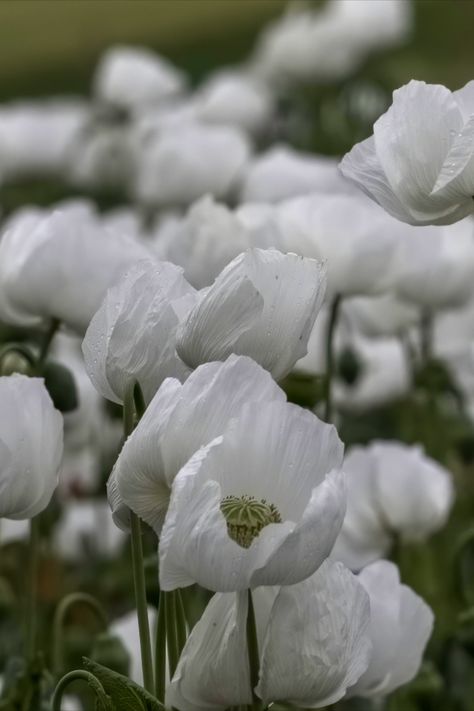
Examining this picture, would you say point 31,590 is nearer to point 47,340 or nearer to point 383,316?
point 47,340

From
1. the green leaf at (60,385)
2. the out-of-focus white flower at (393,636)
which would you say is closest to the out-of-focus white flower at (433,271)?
the green leaf at (60,385)

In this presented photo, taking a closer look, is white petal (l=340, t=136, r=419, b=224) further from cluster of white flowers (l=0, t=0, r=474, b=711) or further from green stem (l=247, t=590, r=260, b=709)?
green stem (l=247, t=590, r=260, b=709)

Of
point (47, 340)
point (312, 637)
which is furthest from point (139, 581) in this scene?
point (47, 340)

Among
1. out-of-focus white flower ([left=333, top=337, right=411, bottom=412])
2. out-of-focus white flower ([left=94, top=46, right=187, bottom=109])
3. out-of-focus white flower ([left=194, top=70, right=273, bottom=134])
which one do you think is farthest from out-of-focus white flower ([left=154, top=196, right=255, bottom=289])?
A: out-of-focus white flower ([left=94, top=46, right=187, bottom=109])

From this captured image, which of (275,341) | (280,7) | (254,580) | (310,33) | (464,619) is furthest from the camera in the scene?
(280,7)

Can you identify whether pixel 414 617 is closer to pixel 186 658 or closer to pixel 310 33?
pixel 186 658

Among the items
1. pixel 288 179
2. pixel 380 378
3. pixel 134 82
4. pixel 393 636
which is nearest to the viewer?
pixel 393 636

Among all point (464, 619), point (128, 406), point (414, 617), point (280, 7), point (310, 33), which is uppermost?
point (128, 406)

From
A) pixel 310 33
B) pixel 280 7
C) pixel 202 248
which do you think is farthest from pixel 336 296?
pixel 280 7
